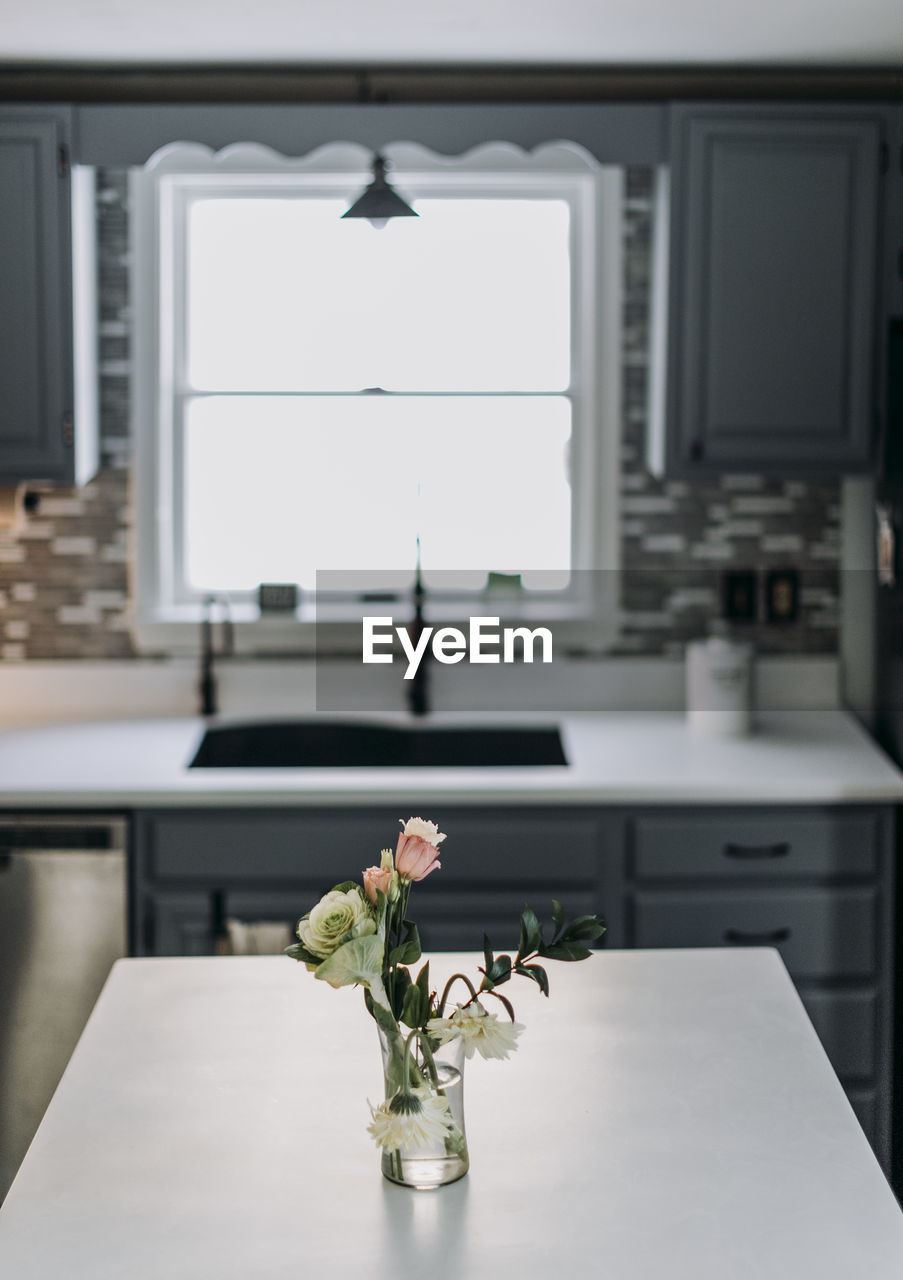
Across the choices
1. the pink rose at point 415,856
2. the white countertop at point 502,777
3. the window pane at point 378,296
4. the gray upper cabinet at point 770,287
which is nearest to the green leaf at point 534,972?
the pink rose at point 415,856

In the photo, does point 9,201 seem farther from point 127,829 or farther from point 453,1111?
point 453,1111

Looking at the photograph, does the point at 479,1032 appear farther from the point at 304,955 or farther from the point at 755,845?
the point at 755,845

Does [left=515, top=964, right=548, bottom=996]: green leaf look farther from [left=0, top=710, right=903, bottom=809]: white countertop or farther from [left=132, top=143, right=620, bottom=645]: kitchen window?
[left=132, top=143, right=620, bottom=645]: kitchen window

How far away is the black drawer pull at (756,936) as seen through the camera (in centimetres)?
289

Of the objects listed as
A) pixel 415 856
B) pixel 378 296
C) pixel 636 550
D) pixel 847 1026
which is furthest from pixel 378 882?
pixel 378 296

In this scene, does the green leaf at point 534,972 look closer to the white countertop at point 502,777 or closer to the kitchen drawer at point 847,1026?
the white countertop at point 502,777

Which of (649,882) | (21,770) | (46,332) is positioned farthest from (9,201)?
(649,882)

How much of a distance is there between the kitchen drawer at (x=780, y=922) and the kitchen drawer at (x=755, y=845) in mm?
45

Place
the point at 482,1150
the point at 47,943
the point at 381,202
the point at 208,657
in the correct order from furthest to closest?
the point at 208,657 < the point at 47,943 < the point at 381,202 < the point at 482,1150

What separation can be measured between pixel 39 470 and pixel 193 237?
2.55 ft

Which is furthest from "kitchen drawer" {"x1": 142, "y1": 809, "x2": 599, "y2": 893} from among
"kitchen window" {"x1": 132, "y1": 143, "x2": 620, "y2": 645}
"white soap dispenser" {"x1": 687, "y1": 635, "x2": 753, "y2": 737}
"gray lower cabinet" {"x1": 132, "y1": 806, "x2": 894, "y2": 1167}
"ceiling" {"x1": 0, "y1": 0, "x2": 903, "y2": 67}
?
"ceiling" {"x1": 0, "y1": 0, "x2": 903, "y2": 67}

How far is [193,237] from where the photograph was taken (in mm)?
3432

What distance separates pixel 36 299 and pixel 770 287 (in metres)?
1.64

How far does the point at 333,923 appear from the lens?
4.12 ft
